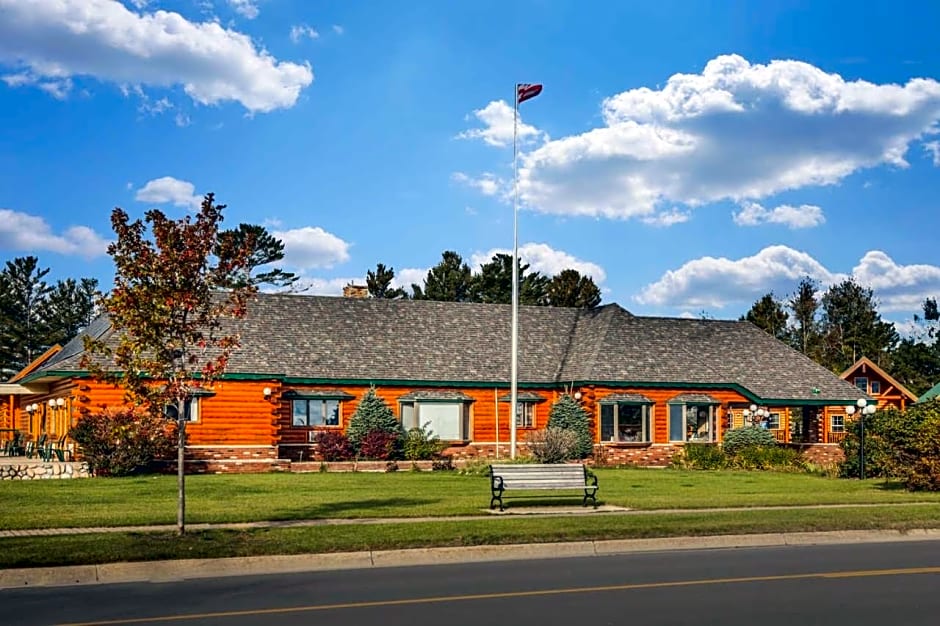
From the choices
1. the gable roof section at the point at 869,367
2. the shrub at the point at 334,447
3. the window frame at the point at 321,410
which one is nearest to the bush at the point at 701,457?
the shrub at the point at 334,447

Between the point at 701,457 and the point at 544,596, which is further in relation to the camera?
the point at 701,457

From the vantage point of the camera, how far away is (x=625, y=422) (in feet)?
145

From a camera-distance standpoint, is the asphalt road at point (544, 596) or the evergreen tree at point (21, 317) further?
the evergreen tree at point (21, 317)

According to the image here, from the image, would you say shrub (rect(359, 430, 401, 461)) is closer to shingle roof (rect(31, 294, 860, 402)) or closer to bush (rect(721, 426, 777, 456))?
shingle roof (rect(31, 294, 860, 402))

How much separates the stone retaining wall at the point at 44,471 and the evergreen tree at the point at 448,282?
176ft

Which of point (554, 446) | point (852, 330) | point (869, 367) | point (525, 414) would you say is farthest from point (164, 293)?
point (852, 330)

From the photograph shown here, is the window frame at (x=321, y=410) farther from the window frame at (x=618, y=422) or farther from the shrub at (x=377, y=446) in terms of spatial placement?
the window frame at (x=618, y=422)

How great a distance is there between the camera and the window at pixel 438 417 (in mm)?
43688

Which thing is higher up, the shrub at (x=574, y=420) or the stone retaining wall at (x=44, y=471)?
the shrub at (x=574, y=420)

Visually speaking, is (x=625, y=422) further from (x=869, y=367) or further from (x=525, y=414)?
(x=869, y=367)

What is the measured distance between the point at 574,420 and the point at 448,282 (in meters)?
44.2

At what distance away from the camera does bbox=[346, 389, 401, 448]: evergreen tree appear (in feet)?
134

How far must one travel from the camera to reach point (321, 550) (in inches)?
621

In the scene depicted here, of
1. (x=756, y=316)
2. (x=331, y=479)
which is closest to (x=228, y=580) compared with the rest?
(x=331, y=479)
